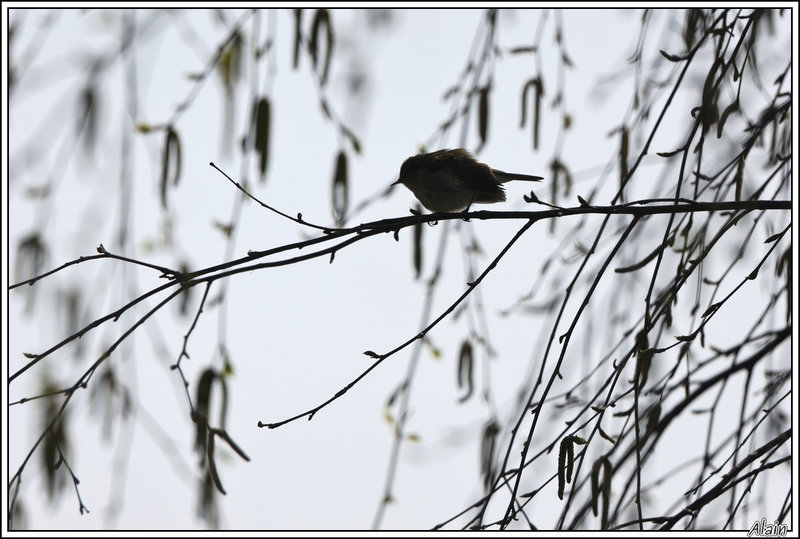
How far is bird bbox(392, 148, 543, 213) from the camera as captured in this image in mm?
2566

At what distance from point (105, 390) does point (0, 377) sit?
0.23 metres

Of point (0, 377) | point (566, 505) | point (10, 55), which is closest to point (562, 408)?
point (566, 505)

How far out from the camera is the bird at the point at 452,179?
2566mm

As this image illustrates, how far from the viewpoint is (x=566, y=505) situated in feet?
5.65

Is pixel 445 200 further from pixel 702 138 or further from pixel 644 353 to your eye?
pixel 644 353

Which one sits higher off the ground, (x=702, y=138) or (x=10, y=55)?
(x=10, y=55)

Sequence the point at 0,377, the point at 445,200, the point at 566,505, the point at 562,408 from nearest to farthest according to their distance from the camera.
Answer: the point at 566,505 < the point at 0,377 < the point at 562,408 < the point at 445,200

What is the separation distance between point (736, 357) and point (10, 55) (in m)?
1.99

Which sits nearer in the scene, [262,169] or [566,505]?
[566,505]

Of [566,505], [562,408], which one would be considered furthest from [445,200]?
[566,505]

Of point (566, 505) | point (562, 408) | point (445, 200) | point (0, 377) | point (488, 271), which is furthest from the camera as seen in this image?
point (445, 200)

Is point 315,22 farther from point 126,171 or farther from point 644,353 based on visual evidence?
point 644,353

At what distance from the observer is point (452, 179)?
2619mm

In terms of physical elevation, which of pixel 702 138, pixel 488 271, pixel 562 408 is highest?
pixel 702 138
